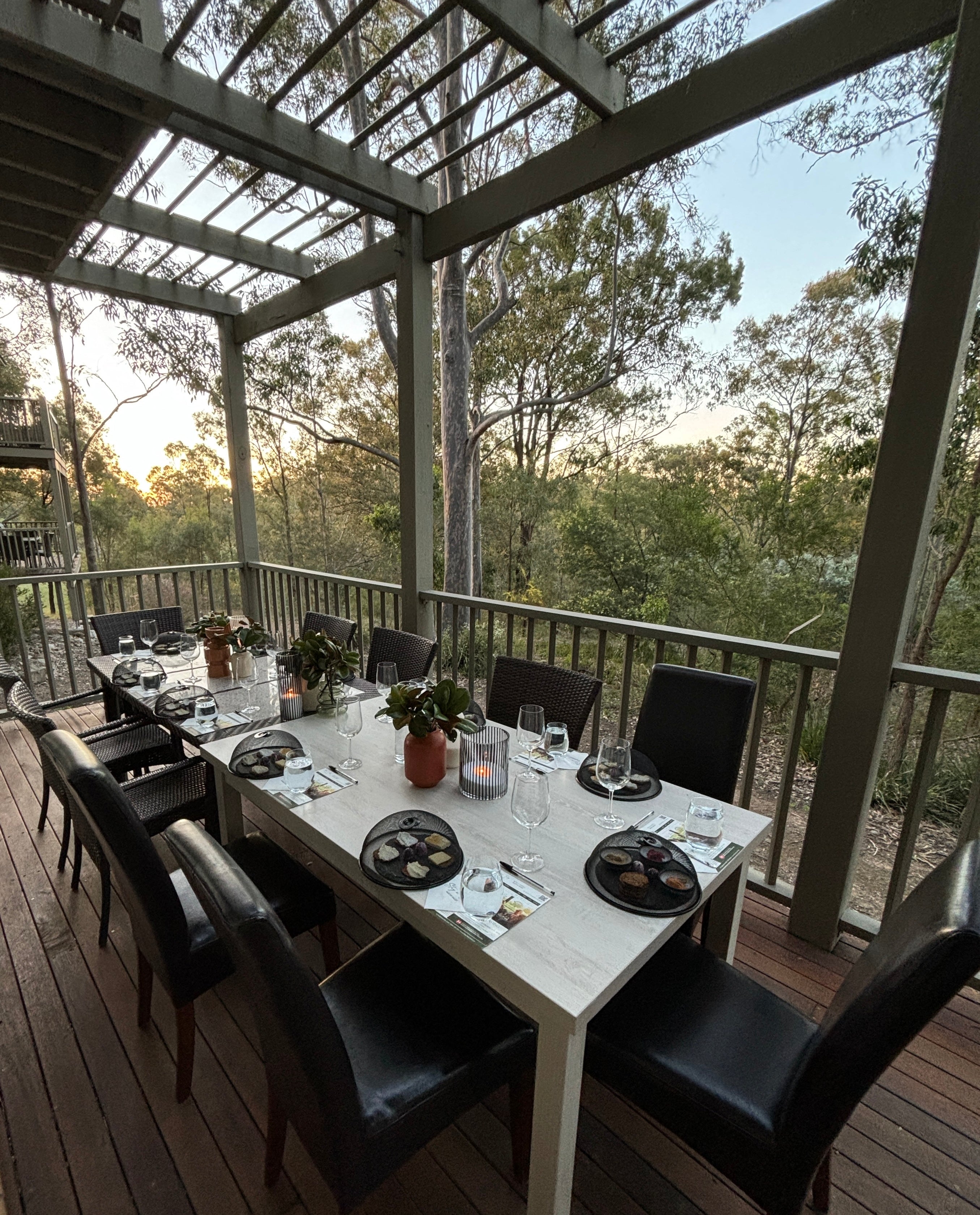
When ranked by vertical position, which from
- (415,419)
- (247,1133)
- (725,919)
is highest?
(415,419)

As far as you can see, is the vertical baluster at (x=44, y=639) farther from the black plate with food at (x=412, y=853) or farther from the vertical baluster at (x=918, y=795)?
the vertical baluster at (x=918, y=795)

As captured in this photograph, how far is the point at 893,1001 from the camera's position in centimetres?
78

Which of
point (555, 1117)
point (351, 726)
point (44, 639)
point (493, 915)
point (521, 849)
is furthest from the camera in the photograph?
point (44, 639)

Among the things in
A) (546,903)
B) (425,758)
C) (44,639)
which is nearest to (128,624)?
(44,639)

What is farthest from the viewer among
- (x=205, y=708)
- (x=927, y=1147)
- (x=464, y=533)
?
(x=464, y=533)

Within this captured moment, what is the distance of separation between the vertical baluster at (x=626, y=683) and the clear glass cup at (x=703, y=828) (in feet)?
3.09

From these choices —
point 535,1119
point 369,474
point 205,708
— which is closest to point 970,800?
point 535,1119

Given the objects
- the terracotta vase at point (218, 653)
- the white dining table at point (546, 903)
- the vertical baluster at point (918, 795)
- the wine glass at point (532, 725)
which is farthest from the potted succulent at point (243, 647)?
the vertical baluster at point (918, 795)

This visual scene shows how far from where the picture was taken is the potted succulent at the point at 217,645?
8.38 feet

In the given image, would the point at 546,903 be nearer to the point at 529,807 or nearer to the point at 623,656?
the point at 529,807

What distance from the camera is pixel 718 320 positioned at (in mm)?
8359

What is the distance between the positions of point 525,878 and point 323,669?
1.22 meters

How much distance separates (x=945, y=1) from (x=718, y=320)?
7.84m

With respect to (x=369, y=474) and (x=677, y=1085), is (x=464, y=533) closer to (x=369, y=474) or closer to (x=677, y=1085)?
(x=369, y=474)
